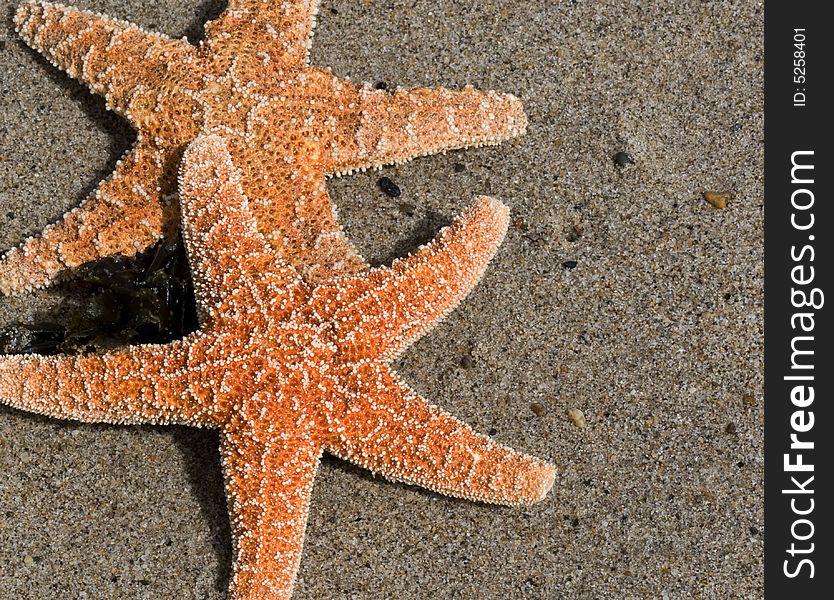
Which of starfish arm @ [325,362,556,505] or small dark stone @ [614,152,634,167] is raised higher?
small dark stone @ [614,152,634,167]

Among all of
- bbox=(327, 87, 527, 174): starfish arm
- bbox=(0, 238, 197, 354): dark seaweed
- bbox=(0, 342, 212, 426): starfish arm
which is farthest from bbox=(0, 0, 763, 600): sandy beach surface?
bbox=(0, 342, 212, 426): starfish arm

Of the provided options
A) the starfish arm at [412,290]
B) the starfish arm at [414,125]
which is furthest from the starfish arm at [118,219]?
the starfish arm at [412,290]

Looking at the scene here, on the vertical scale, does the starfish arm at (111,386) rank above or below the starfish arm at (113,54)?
below

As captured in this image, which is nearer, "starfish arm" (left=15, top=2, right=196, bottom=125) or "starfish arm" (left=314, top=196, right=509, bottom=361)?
"starfish arm" (left=314, top=196, right=509, bottom=361)

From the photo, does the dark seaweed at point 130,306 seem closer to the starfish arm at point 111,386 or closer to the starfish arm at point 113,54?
the starfish arm at point 111,386

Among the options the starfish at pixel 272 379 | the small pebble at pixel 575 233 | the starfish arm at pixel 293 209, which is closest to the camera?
the starfish at pixel 272 379

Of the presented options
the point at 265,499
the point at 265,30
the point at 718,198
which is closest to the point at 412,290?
the point at 265,499

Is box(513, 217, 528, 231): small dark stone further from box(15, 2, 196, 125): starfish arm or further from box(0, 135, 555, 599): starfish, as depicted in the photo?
box(15, 2, 196, 125): starfish arm
